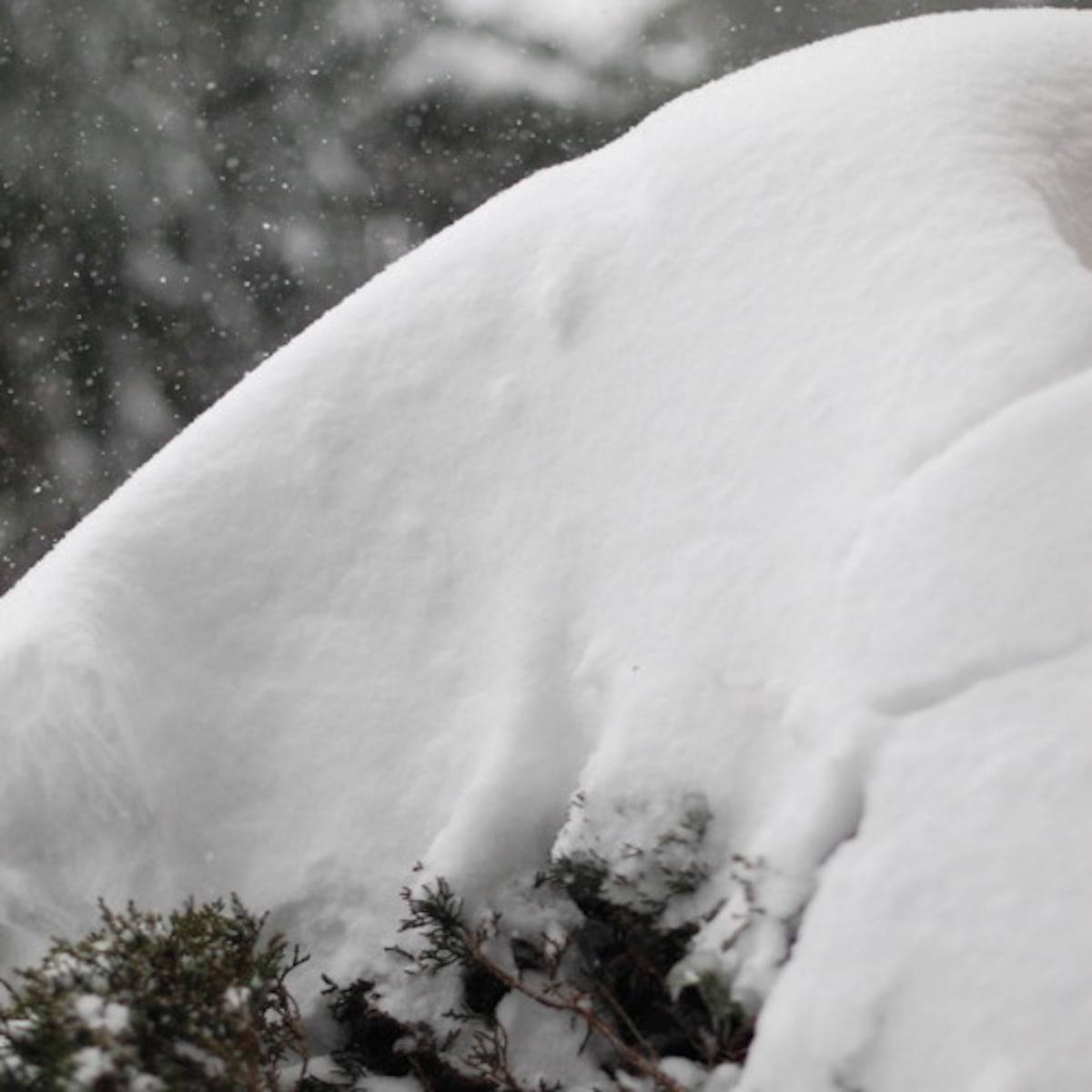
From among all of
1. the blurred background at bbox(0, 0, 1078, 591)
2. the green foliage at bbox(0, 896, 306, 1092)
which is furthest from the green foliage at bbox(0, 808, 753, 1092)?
the blurred background at bbox(0, 0, 1078, 591)

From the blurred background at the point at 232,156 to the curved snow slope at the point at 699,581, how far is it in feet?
38.2

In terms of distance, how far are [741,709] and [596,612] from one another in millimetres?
443

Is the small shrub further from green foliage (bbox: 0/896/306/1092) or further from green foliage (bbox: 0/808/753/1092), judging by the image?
green foliage (bbox: 0/896/306/1092)

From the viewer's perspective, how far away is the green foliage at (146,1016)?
182 centimetres

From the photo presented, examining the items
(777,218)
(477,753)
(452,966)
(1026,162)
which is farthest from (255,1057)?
(1026,162)

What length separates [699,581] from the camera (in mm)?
2232

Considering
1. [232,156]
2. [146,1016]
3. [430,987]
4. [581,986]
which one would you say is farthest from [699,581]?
[232,156]

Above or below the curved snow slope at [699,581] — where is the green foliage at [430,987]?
below

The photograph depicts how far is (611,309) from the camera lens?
2697mm

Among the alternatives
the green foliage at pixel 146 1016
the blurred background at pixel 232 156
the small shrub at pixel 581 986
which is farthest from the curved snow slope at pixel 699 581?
the blurred background at pixel 232 156

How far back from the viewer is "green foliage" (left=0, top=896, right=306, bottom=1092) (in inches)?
71.7

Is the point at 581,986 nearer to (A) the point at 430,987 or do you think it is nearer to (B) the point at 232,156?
(A) the point at 430,987

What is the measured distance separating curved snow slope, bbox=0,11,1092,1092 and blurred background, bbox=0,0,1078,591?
11629 millimetres

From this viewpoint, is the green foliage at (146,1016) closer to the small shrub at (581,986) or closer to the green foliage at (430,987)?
the green foliage at (430,987)
